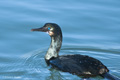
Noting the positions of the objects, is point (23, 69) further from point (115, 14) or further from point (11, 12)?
point (115, 14)

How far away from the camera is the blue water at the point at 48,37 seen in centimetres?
986

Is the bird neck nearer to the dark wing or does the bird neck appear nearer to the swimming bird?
the swimming bird

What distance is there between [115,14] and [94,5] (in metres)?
0.94

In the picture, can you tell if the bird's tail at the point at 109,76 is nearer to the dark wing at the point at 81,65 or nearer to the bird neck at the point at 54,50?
the dark wing at the point at 81,65

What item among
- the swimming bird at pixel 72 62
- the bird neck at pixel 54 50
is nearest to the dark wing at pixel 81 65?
the swimming bird at pixel 72 62

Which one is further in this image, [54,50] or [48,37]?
[48,37]

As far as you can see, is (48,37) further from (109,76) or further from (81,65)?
(109,76)

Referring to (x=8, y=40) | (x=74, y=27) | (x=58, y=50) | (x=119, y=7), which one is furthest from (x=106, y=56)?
(x=119, y=7)

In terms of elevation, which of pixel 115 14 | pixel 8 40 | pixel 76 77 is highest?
pixel 115 14

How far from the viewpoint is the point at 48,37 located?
11914 mm

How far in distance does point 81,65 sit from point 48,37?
8.87ft

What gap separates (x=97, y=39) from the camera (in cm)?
1188

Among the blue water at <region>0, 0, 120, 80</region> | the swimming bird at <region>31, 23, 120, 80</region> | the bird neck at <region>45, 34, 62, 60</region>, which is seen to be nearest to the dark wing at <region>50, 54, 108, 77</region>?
the swimming bird at <region>31, 23, 120, 80</region>

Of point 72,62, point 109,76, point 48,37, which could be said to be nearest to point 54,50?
point 72,62
